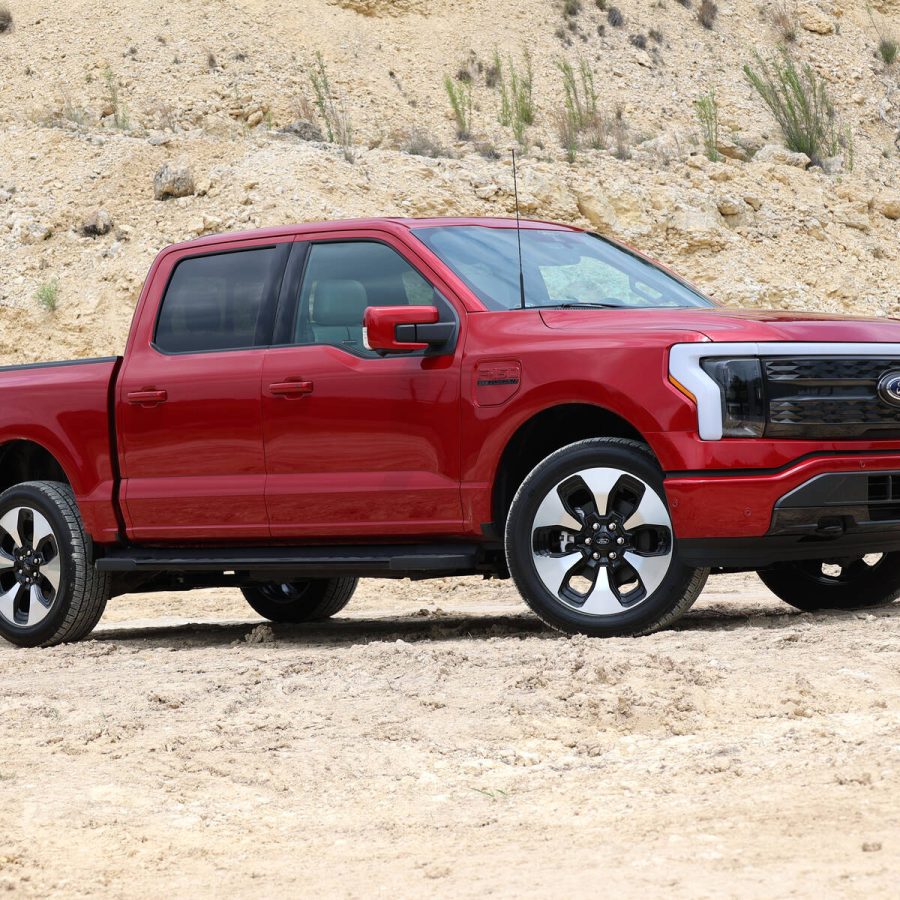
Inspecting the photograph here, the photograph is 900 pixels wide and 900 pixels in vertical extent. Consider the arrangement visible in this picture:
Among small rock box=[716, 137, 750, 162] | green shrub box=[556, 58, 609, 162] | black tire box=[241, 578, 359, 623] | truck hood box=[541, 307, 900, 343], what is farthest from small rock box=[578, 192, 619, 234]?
truck hood box=[541, 307, 900, 343]

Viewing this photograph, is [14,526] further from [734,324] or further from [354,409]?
[734,324]

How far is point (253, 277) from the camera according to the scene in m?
7.62

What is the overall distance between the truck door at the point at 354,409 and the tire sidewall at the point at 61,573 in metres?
1.35

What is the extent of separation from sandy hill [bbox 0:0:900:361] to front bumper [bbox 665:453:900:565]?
16211 millimetres

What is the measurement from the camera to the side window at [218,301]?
754 centimetres

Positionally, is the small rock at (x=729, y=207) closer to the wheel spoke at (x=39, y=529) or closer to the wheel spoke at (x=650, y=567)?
the wheel spoke at (x=39, y=529)

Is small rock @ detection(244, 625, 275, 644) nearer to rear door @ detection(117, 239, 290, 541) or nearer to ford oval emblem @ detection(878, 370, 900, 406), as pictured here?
rear door @ detection(117, 239, 290, 541)

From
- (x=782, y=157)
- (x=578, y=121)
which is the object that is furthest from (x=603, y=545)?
(x=578, y=121)

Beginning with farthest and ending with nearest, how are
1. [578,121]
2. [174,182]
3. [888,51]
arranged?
[888,51] < [578,121] < [174,182]

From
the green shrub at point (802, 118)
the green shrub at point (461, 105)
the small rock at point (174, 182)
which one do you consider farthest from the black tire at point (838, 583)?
the green shrub at point (461, 105)

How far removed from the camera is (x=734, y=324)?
6180mm

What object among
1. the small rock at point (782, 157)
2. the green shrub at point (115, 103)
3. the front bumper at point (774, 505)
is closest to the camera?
the front bumper at point (774, 505)

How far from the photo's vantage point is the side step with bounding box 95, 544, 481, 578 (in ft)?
22.3

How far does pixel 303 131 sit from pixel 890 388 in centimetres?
2066
